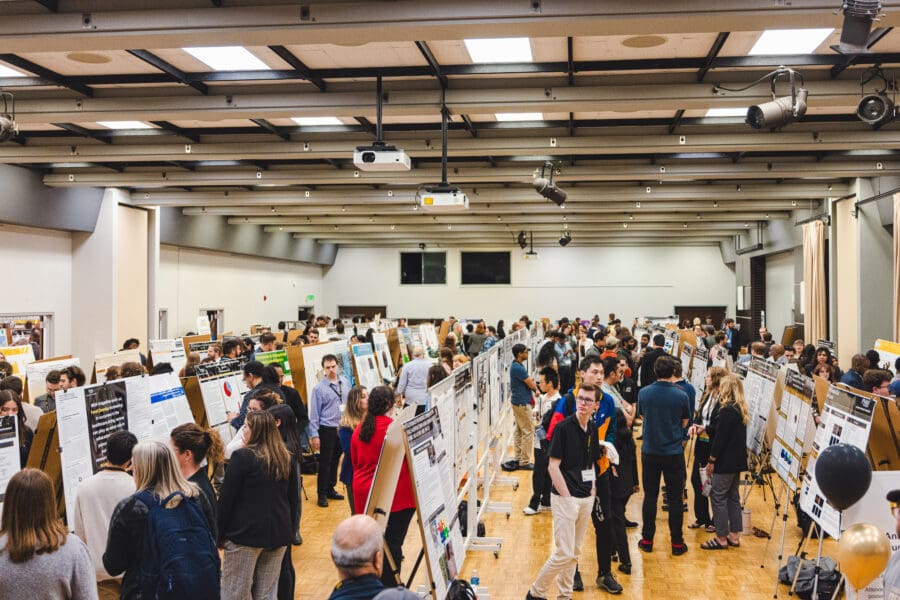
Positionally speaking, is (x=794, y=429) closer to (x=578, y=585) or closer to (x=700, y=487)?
(x=700, y=487)

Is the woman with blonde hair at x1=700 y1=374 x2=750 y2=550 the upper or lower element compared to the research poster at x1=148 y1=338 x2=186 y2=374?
lower

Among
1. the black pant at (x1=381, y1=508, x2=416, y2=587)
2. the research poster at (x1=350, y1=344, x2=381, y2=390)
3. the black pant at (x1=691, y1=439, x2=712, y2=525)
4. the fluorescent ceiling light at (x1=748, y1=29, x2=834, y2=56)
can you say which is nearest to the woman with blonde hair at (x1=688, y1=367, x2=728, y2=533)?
the black pant at (x1=691, y1=439, x2=712, y2=525)

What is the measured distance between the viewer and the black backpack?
287cm

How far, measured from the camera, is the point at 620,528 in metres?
5.36

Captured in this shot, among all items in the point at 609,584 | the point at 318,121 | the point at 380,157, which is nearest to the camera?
the point at 609,584

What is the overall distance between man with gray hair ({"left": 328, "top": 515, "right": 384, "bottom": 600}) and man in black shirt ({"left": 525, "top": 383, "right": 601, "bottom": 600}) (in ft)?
7.60

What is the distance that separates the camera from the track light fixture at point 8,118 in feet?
23.1

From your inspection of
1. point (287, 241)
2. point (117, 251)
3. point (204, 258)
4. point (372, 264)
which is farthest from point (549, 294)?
point (117, 251)

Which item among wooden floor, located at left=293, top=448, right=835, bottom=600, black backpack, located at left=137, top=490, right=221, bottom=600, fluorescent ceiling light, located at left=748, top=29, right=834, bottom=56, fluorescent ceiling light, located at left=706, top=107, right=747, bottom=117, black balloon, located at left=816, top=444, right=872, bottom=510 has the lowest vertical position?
wooden floor, located at left=293, top=448, right=835, bottom=600

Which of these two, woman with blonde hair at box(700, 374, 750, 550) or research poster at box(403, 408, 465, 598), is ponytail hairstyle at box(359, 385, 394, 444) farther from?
woman with blonde hair at box(700, 374, 750, 550)

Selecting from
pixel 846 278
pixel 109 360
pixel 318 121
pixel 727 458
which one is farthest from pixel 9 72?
pixel 846 278


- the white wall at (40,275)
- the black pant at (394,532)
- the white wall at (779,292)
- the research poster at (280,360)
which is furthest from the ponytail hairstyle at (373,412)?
the white wall at (779,292)

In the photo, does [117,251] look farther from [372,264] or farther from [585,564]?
[372,264]

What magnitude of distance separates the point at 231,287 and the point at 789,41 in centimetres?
1833
